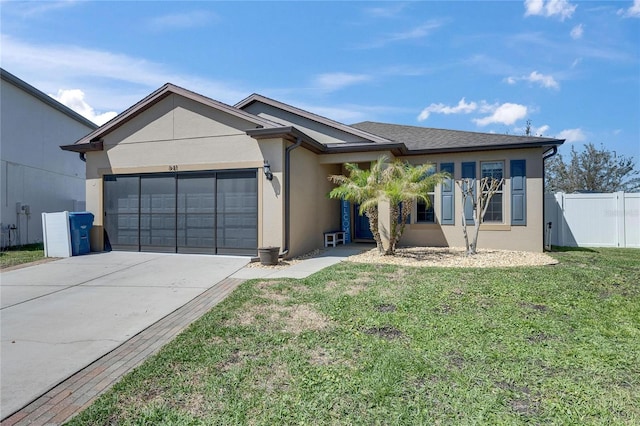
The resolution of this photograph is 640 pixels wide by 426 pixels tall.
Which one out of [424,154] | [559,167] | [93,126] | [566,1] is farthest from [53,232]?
[559,167]

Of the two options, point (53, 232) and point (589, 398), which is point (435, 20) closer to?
point (589, 398)

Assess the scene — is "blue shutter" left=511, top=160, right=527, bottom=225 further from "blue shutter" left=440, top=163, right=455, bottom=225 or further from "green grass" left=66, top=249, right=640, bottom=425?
"green grass" left=66, top=249, right=640, bottom=425

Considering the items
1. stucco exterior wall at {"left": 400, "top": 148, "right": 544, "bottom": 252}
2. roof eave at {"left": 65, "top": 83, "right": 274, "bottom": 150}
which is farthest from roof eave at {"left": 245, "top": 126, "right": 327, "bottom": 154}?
stucco exterior wall at {"left": 400, "top": 148, "right": 544, "bottom": 252}

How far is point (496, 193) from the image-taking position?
1183 cm

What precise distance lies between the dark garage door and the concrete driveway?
0.76m

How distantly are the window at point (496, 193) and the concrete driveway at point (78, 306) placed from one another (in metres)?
8.55

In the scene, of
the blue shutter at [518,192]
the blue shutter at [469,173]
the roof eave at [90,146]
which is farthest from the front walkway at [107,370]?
the blue shutter at [518,192]

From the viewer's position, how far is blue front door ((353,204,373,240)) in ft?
45.2

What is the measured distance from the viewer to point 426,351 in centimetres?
365

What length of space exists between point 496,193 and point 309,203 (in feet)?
21.3

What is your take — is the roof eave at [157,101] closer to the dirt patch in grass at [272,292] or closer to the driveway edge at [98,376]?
the dirt patch in grass at [272,292]

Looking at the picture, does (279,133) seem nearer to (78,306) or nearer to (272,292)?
(272,292)

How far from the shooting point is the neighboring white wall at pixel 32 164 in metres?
13.7

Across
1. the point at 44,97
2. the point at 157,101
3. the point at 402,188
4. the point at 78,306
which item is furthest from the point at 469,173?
the point at 44,97
